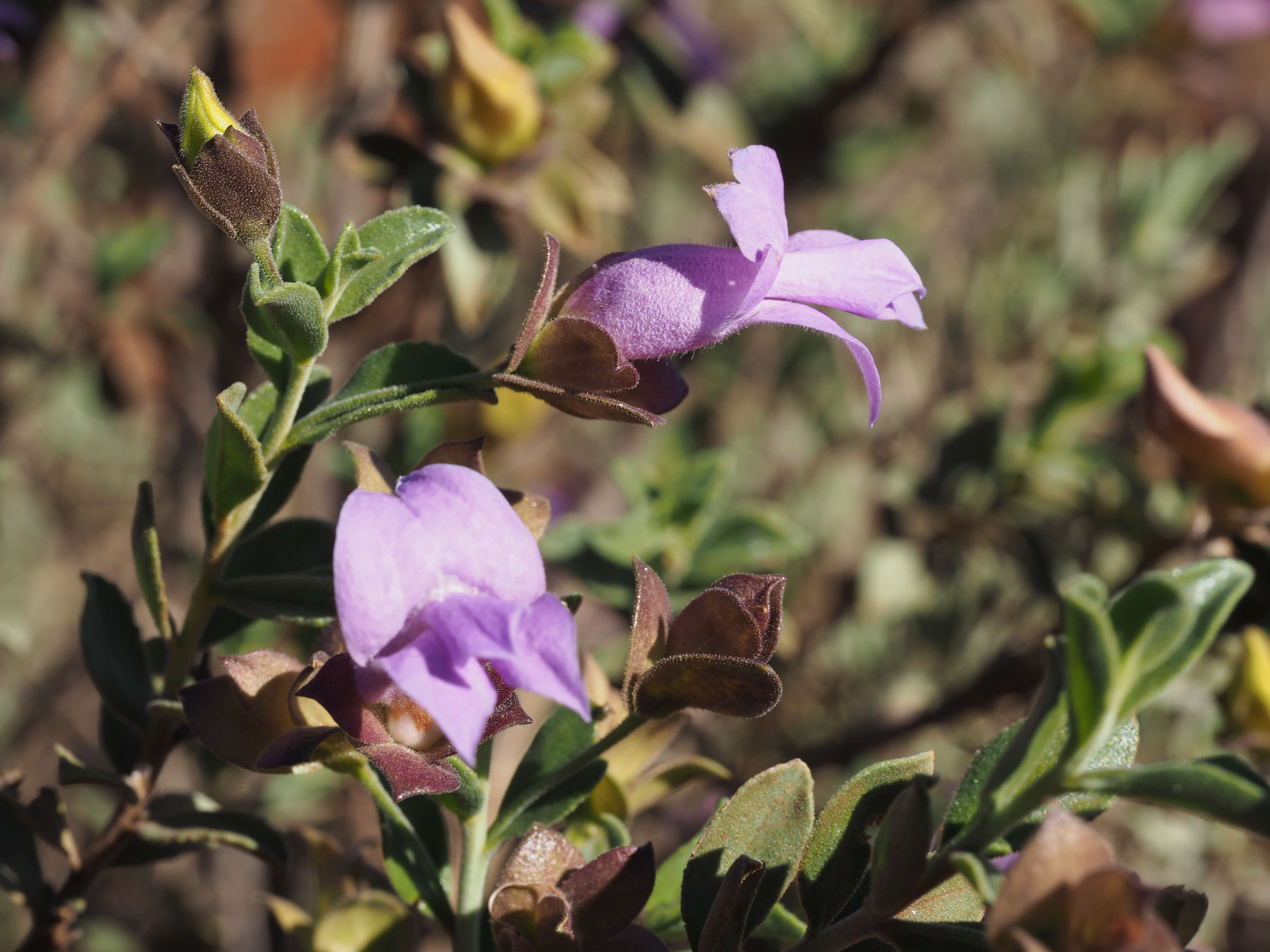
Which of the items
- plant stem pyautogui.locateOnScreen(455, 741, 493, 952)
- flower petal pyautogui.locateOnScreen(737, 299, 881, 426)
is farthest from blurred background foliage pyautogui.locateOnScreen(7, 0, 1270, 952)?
flower petal pyautogui.locateOnScreen(737, 299, 881, 426)

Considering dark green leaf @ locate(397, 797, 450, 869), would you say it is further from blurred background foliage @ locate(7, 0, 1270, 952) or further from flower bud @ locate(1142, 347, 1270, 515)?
flower bud @ locate(1142, 347, 1270, 515)

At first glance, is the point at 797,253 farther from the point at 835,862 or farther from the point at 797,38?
the point at 797,38

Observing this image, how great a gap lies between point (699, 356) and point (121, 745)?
1166mm

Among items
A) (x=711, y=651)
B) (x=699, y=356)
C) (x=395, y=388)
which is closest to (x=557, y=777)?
(x=711, y=651)

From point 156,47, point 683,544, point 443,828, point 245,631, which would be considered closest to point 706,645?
point 443,828

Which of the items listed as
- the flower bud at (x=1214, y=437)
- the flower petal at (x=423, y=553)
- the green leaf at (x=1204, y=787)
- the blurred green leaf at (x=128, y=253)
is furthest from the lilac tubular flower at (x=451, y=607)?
the blurred green leaf at (x=128, y=253)

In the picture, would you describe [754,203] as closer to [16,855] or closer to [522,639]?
[522,639]

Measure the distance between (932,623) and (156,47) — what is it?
1.34 m

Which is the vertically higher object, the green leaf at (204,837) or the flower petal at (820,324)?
the flower petal at (820,324)

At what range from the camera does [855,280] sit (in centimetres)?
58

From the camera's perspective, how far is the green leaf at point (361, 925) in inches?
26.3

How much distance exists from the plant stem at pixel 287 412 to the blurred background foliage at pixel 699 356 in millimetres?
327

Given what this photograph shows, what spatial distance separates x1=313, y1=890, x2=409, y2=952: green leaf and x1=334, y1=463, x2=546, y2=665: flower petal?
0.89ft

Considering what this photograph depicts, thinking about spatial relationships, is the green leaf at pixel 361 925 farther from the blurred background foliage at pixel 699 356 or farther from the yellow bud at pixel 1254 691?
the yellow bud at pixel 1254 691
